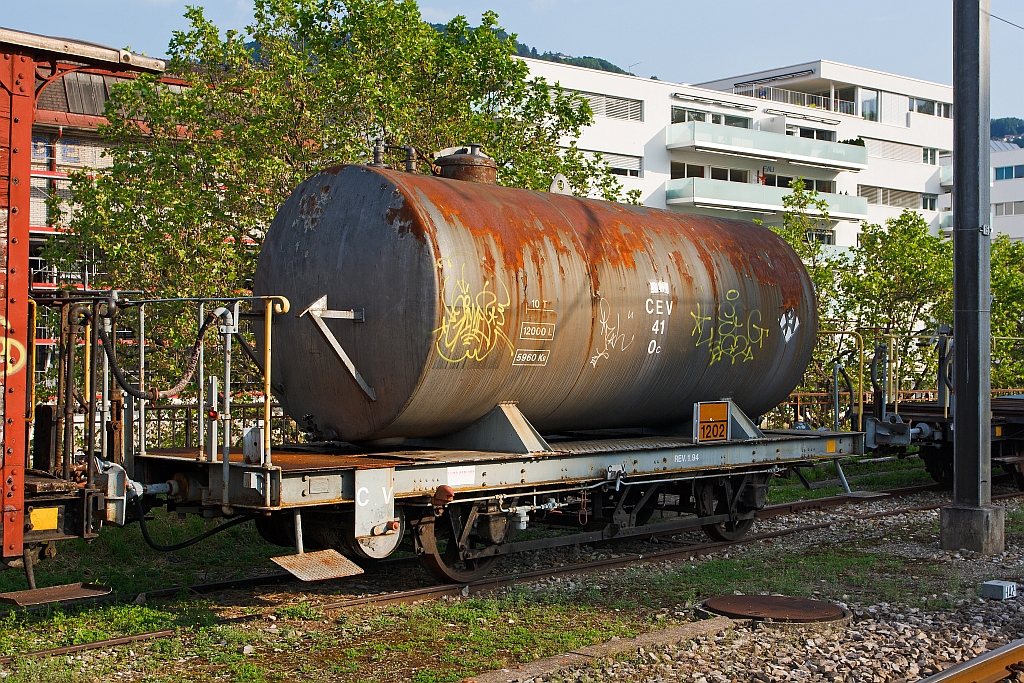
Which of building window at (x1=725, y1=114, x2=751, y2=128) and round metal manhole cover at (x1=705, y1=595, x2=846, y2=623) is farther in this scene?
building window at (x1=725, y1=114, x2=751, y2=128)

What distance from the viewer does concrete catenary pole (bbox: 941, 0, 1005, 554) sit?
11.7 m

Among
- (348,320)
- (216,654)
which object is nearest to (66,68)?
(348,320)

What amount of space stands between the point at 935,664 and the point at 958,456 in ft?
17.6

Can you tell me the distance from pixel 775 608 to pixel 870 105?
60.7m

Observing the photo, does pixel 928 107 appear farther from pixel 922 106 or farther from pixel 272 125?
pixel 272 125

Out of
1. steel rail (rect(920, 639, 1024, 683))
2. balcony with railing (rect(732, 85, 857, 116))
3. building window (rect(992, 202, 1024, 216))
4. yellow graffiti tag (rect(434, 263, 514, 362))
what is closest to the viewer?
steel rail (rect(920, 639, 1024, 683))

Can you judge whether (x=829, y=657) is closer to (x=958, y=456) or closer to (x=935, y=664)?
(x=935, y=664)

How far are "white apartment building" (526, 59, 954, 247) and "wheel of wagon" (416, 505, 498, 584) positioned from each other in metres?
38.6

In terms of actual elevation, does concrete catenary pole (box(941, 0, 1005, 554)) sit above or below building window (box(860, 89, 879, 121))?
below

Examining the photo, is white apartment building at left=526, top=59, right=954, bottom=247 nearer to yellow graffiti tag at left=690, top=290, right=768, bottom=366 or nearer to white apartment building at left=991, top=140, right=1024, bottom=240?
white apartment building at left=991, top=140, right=1024, bottom=240

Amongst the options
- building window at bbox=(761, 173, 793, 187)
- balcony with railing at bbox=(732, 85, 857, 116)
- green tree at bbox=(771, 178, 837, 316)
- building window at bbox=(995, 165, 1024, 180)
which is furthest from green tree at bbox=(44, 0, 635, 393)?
building window at bbox=(995, 165, 1024, 180)

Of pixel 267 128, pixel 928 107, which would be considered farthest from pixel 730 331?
pixel 928 107

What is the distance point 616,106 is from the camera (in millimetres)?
51562

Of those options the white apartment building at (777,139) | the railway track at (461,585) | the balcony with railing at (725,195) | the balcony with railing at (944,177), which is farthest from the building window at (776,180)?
the railway track at (461,585)
